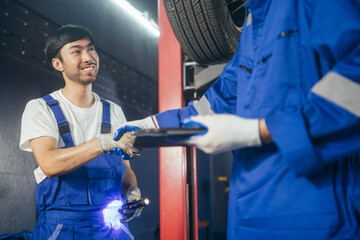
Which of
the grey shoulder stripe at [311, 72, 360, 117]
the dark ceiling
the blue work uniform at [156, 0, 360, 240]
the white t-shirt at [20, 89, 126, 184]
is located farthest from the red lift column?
the grey shoulder stripe at [311, 72, 360, 117]

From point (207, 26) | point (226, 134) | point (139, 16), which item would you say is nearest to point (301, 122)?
point (226, 134)

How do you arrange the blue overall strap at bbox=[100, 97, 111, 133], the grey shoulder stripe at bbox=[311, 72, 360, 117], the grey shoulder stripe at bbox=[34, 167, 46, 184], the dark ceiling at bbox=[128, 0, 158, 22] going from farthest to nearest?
the dark ceiling at bbox=[128, 0, 158, 22]
the blue overall strap at bbox=[100, 97, 111, 133]
the grey shoulder stripe at bbox=[34, 167, 46, 184]
the grey shoulder stripe at bbox=[311, 72, 360, 117]

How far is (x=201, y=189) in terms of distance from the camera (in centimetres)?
432

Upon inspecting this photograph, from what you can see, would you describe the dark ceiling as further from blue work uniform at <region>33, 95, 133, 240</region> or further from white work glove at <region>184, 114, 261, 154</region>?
white work glove at <region>184, 114, 261, 154</region>

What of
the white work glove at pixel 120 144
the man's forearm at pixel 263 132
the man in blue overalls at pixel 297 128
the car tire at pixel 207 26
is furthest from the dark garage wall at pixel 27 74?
the man's forearm at pixel 263 132

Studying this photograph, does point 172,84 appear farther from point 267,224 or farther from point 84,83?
point 267,224

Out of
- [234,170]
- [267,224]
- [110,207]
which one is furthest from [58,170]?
[267,224]

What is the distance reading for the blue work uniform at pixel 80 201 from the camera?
1.04m

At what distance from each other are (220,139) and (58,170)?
75 cm

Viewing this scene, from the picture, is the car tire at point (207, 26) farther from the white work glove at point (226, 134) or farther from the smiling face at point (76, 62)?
the white work glove at point (226, 134)

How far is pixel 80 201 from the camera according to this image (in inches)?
42.4

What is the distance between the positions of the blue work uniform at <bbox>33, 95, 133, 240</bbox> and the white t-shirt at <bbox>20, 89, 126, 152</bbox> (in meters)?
0.02

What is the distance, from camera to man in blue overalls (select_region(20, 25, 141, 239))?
1.05 m

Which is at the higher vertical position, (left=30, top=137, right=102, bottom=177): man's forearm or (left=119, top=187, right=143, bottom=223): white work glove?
(left=30, top=137, right=102, bottom=177): man's forearm
